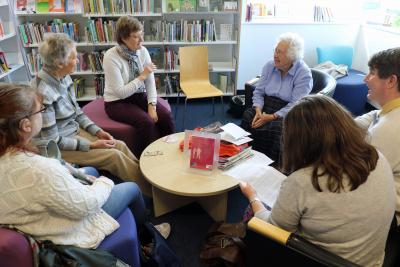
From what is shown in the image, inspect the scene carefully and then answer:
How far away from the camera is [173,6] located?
3.55m

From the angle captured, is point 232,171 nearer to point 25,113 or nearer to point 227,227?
point 227,227

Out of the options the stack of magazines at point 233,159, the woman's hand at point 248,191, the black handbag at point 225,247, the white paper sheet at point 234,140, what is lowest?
the black handbag at point 225,247

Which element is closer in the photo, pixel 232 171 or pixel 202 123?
pixel 232 171

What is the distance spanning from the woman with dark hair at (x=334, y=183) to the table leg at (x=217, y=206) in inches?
35.9

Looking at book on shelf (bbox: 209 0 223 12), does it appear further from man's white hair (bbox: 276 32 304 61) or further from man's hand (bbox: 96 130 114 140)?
man's hand (bbox: 96 130 114 140)

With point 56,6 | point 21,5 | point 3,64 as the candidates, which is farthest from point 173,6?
point 3,64

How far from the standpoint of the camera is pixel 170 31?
3658 mm

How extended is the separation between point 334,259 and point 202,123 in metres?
2.68

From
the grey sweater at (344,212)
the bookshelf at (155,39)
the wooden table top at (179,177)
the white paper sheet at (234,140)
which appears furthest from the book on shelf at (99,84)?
the grey sweater at (344,212)

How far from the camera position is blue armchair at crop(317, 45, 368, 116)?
347cm

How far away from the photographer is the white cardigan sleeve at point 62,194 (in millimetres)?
1076

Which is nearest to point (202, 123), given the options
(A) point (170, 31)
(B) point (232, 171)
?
(A) point (170, 31)

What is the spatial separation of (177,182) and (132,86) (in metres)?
1.05

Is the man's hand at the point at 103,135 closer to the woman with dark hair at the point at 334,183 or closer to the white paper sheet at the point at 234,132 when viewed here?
the white paper sheet at the point at 234,132
